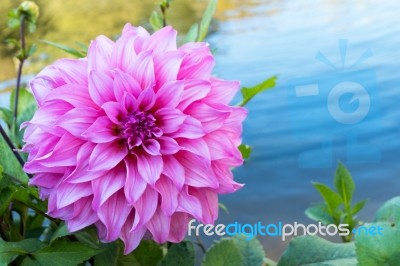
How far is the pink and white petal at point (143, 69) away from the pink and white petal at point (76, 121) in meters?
0.03

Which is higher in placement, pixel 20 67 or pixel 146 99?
pixel 20 67

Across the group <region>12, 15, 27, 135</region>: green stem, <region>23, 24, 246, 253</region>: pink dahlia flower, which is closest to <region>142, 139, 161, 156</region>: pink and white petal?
<region>23, 24, 246, 253</region>: pink dahlia flower

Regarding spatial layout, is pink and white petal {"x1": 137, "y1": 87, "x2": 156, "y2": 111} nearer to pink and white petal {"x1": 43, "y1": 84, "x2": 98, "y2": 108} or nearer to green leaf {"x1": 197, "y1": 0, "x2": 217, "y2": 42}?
pink and white petal {"x1": 43, "y1": 84, "x2": 98, "y2": 108}

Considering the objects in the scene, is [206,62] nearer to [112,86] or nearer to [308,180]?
[112,86]

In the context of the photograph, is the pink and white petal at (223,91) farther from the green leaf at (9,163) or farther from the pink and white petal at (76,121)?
the green leaf at (9,163)

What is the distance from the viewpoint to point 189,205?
270mm

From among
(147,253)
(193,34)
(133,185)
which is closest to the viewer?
(133,185)

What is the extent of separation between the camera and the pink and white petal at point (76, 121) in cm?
27

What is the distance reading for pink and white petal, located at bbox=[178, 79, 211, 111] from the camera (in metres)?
0.28

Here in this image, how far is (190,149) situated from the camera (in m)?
0.27

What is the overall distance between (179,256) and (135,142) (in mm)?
113

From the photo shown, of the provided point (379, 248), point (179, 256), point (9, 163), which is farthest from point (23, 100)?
point (379, 248)

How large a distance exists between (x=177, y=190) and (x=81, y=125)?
0.06 m

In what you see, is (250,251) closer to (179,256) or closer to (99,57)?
(179,256)
